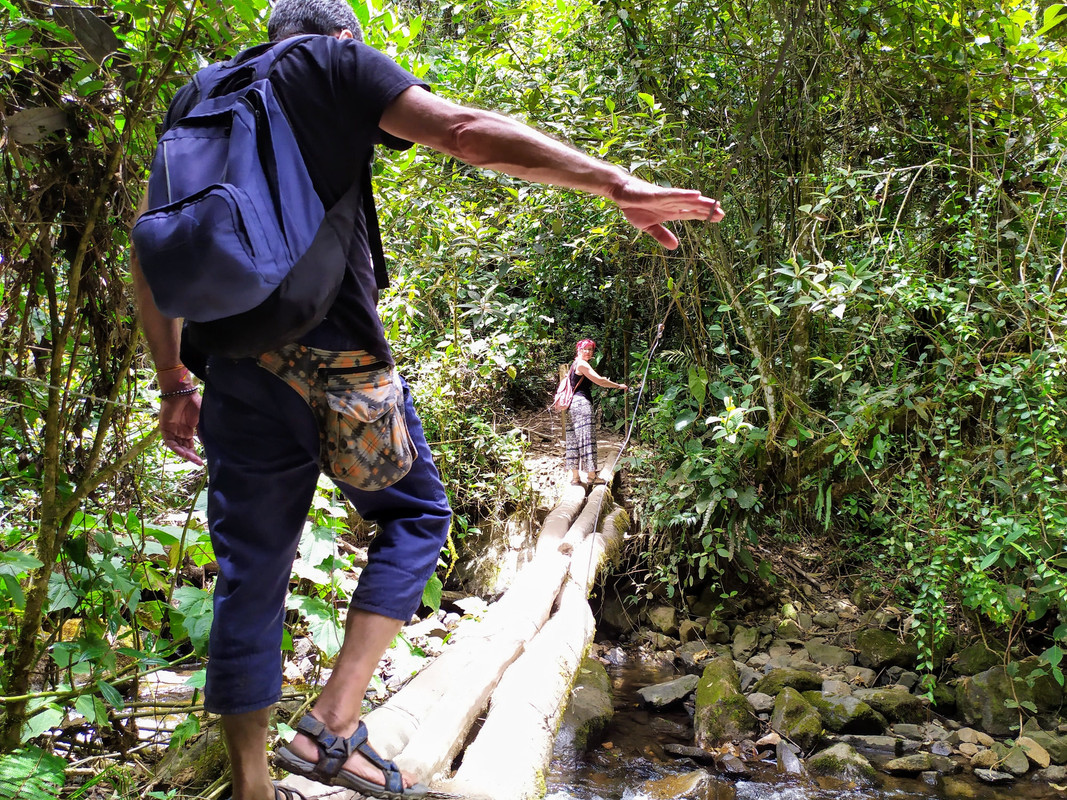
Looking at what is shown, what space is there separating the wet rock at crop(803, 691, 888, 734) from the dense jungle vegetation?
69cm

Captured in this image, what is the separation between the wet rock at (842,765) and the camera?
4.47 meters

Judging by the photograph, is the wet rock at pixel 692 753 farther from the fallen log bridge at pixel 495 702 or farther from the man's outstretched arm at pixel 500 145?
the man's outstretched arm at pixel 500 145

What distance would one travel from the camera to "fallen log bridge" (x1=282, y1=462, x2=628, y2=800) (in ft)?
8.17

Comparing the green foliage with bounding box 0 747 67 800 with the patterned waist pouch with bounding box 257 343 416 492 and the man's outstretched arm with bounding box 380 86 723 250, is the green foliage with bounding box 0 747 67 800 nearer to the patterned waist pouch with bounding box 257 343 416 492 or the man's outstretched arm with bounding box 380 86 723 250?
the patterned waist pouch with bounding box 257 343 416 492

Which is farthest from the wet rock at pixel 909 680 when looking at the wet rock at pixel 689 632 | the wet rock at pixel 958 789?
the wet rock at pixel 689 632

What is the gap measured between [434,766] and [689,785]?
7.25 feet

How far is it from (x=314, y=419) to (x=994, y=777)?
4.83 m

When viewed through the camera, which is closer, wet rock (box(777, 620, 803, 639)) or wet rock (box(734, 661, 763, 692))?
wet rock (box(734, 661, 763, 692))

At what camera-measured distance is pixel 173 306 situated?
4.19 feet

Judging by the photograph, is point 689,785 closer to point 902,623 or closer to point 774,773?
point 774,773

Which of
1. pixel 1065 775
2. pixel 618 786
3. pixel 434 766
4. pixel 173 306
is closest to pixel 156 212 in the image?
pixel 173 306

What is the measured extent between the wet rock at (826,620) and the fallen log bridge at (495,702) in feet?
8.73

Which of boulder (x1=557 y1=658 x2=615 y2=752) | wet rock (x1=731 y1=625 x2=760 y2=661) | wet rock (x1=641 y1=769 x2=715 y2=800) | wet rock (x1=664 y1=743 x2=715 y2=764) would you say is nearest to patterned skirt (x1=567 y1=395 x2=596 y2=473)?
wet rock (x1=731 y1=625 x2=760 y2=661)

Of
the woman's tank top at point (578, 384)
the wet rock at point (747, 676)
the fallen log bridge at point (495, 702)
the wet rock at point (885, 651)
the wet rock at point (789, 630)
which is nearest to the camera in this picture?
the fallen log bridge at point (495, 702)
